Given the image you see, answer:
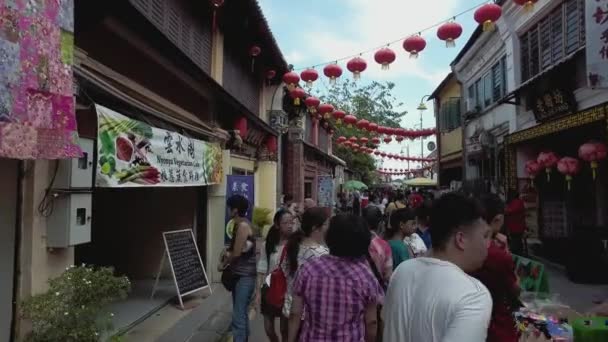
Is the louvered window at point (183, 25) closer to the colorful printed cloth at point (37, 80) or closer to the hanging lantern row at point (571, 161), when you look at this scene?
the colorful printed cloth at point (37, 80)

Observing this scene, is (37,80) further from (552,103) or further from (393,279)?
(552,103)

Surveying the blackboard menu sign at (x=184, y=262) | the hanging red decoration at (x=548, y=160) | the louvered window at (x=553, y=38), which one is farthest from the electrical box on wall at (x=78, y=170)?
the louvered window at (x=553, y=38)

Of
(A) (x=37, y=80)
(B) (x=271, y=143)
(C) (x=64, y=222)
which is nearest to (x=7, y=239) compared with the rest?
(C) (x=64, y=222)

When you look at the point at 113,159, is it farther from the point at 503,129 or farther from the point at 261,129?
the point at 503,129

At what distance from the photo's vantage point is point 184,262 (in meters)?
7.50

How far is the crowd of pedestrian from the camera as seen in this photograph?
189 centimetres

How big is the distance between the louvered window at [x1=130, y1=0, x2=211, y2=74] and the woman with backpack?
12.4 ft

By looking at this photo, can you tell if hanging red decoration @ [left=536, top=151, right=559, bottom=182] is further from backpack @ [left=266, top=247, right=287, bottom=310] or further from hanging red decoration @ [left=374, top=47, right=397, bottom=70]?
backpack @ [left=266, top=247, right=287, bottom=310]

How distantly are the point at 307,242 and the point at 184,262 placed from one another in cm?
414

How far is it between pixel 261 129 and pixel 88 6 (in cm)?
822

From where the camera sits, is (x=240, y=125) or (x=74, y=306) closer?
(x=74, y=306)

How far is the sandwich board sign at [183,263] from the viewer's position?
7.18 metres

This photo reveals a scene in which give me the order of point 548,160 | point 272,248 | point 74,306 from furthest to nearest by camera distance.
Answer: point 548,160 < point 272,248 < point 74,306

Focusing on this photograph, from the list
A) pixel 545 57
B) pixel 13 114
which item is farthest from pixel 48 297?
pixel 545 57
